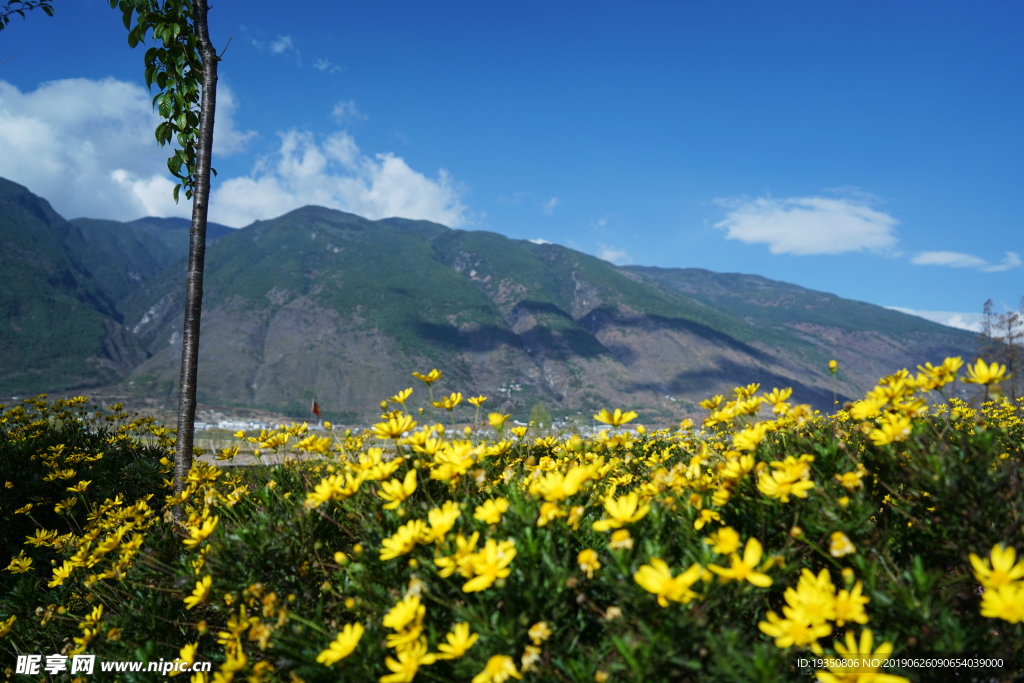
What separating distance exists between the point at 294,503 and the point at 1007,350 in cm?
4388

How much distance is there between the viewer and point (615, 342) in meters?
136

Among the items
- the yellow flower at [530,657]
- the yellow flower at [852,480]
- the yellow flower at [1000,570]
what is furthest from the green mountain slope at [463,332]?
the yellow flower at [1000,570]

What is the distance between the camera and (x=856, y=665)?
1251 mm

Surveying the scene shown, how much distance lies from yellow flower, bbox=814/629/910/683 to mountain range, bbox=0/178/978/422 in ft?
260

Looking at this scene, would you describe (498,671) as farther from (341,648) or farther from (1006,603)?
(1006,603)

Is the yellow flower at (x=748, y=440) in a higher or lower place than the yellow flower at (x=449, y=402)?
higher

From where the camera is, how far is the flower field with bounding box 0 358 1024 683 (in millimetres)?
1373

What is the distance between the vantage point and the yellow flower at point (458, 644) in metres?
1.42

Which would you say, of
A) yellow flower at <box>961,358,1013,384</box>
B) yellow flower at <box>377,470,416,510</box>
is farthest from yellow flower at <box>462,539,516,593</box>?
yellow flower at <box>961,358,1013,384</box>

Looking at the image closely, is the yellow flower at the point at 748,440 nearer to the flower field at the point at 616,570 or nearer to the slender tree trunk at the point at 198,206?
the flower field at the point at 616,570

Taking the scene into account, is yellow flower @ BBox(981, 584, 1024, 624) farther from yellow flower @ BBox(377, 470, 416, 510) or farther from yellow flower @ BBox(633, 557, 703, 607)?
yellow flower @ BBox(377, 470, 416, 510)

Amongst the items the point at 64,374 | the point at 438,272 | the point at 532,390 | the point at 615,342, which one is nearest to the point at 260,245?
the point at 438,272

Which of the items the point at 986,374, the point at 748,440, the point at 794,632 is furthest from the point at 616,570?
the point at 986,374

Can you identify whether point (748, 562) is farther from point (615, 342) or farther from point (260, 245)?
point (260, 245)
